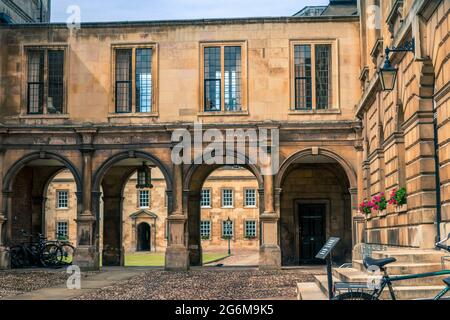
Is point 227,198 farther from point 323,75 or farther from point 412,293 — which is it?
point 412,293

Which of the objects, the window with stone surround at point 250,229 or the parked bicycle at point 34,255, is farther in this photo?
the window with stone surround at point 250,229

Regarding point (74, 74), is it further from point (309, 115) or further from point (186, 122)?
point (309, 115)

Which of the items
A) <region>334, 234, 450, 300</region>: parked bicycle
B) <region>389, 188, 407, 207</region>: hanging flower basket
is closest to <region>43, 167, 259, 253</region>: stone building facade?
<region>389, 188, 407, 207</region>: hanging flower basket

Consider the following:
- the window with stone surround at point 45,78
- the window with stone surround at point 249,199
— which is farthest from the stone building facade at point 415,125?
the window with stone surround at point 249,199

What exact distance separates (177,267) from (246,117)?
617cm

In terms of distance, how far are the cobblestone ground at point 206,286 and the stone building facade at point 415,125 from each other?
123 inches

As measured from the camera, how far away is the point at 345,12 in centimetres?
3259

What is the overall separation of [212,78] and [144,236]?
116 feet

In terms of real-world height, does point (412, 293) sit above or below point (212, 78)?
below

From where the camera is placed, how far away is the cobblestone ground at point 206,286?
1608 centimetres

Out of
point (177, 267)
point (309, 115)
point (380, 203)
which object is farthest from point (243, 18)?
point (380, 203)

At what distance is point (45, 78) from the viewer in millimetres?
27469

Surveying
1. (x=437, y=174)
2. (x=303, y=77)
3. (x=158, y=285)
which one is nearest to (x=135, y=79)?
(x=303, y=77)

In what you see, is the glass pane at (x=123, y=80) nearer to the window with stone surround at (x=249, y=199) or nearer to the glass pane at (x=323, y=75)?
the glass pane at (x=323, y=75)
